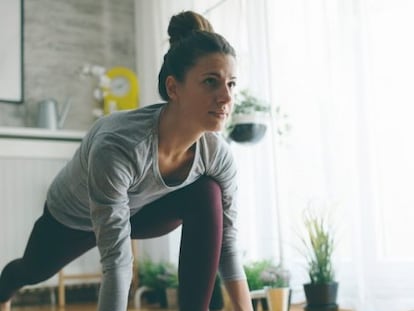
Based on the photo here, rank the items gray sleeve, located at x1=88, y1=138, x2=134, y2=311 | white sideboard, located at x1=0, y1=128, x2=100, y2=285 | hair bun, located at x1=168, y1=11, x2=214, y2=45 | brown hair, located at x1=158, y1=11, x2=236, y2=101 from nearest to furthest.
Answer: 1. gray sleeve, located at x1=88, y1=138, x2=134, y2=311
2. brown hair, located at x1=158, y1=11, x2=236, y2=101
3. hair bun, located at x1=168, y1=11, x2=214, y2=45
4. white sideboard, located at x1=0, y1=128, x2=100, y2=285

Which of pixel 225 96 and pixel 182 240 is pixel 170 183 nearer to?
pixel 182 240

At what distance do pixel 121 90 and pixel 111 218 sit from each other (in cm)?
258

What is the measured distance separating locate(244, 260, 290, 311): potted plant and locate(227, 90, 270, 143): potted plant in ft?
1.70

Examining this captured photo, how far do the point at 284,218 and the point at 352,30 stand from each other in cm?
83

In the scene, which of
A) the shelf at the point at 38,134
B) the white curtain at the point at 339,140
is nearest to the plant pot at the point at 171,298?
the white curtain at the point at 339,140

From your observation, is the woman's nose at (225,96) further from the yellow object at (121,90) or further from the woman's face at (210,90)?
the yellow object at (121,90)

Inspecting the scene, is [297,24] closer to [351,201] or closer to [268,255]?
[351,201]

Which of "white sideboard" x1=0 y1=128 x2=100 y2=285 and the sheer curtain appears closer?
the sheer curtain

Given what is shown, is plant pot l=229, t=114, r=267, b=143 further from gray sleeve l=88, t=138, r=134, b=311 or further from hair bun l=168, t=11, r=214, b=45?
gray sleeve l=88, t=138, r=134, b=311

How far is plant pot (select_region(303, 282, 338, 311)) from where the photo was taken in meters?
2.04

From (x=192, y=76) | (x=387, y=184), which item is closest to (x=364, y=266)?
(x=387, y=184)

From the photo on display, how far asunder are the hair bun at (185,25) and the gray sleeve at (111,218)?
0.33 meters

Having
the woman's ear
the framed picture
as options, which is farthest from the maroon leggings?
the framed picture

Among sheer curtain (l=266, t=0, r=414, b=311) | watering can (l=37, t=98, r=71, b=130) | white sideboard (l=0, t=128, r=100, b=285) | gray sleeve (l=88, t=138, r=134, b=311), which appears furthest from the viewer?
watering can (l=37, t=98, r=71, b=130)
